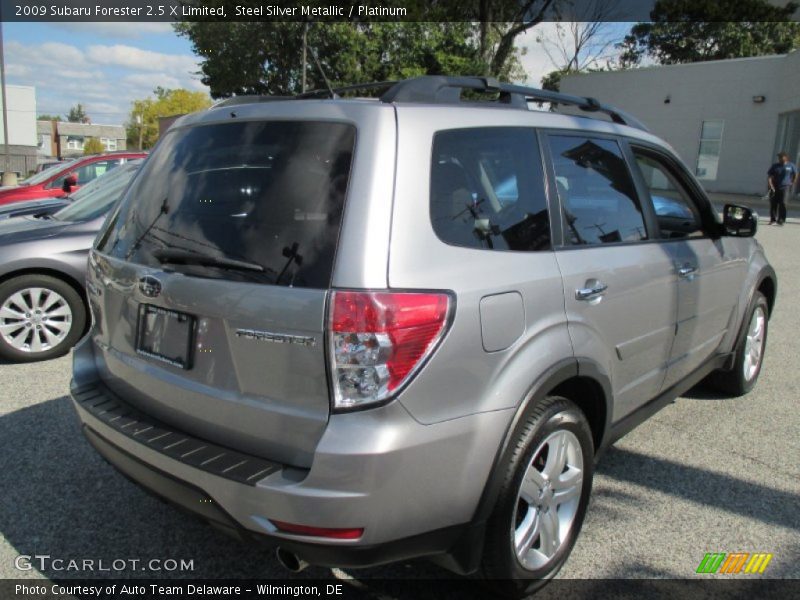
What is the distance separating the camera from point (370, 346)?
6.34 ft

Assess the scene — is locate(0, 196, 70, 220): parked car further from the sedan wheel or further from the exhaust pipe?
the exhaust pipe

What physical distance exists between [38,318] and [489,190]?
172 inches

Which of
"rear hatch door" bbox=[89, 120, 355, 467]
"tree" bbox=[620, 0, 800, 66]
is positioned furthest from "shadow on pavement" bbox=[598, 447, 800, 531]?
"tree" bbox=[620, 0, 800, 66]

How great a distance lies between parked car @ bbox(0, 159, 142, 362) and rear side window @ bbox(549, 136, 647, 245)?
413 cm

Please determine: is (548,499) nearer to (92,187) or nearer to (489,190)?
(489,190)

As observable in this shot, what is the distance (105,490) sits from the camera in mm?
3297

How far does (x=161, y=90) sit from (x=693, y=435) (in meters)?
110

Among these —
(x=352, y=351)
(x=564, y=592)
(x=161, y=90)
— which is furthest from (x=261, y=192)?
(x=161, y=90)

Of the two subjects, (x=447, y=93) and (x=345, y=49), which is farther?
(x=345, y=49)

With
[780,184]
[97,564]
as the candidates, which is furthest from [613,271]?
[780,184]

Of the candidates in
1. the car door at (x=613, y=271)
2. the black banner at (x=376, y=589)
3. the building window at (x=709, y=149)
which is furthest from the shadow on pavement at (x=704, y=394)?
the building window at (x=709, y=149)

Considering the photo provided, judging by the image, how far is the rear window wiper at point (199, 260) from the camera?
2139 millimetres

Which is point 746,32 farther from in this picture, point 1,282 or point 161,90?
point 161,90

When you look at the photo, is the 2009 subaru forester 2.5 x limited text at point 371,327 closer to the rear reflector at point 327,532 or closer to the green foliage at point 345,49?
the rear reflector at point 327,532
